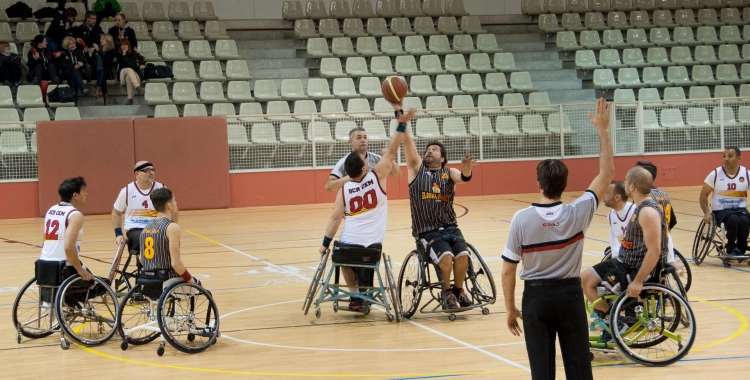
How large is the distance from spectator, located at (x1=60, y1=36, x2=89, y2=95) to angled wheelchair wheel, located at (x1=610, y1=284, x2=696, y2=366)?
14805mm

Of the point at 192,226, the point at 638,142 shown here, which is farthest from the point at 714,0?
the point at 192,226

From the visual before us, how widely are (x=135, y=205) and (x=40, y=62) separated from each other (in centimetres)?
1091

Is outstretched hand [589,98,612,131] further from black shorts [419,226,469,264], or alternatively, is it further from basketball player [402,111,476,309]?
black shorts [419,226,469,264]

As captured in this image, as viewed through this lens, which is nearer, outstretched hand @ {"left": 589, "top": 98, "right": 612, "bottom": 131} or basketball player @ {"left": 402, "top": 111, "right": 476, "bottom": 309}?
outstretched hand @ {"left": 589, "top": 98, "right": 612, "bottom": 131}

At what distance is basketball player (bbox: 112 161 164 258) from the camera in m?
9.18

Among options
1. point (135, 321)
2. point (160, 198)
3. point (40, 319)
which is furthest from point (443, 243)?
point (40, 319)

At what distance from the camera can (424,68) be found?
2125cm

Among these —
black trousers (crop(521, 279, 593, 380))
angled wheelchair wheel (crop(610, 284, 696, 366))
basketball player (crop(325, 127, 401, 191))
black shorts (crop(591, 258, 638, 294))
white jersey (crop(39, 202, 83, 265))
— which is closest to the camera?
black trousers (crop(521, 279, 593, 380))

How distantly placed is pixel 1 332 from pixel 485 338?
13.9 feet

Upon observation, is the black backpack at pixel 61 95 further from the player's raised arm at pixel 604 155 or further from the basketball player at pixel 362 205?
the player's raised arm at pixel 604 155

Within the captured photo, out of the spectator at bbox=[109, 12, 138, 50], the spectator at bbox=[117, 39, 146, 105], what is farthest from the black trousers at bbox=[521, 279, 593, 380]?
the spectator at bbox=[109, 12, 138, 50]

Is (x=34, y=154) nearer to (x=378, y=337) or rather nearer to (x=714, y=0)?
(x=378, y=337)

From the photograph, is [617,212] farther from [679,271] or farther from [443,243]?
[443,243]

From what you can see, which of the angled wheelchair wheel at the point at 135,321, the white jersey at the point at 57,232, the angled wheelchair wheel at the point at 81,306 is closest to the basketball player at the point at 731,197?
the angled wheelchair wheel at the point at 135,321
